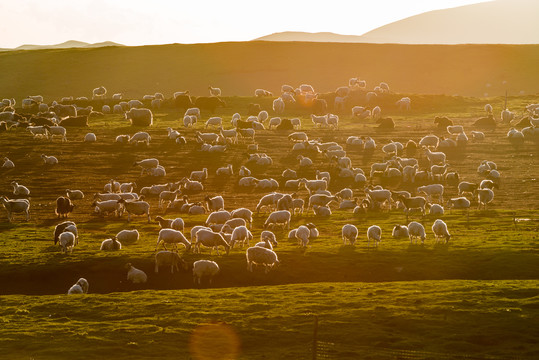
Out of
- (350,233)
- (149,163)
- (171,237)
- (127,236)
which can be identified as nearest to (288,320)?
(171,237)

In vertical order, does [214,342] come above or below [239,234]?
below

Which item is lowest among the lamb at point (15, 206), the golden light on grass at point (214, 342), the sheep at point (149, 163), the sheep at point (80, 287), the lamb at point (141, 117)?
the golden light on grass at point (214, 342)

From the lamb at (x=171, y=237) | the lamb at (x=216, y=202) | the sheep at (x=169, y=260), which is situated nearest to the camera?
the sheep at (x=169, y=260)

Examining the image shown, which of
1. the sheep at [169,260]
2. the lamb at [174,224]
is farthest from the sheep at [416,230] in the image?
the lamb at [174,224]

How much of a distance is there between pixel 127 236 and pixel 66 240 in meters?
3.23

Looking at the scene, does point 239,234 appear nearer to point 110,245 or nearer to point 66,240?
point 110,245

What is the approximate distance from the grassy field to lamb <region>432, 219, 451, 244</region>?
0.61 metres

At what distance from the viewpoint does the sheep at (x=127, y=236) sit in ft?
111

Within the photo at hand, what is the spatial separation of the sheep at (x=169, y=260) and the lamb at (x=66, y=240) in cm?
→ 470

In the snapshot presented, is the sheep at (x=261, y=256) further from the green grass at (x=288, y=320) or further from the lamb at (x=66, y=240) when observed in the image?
the lamb at (x=66, y=240)

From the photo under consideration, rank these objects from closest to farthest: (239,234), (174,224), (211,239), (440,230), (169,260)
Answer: (169,260) < (211,239) < (239,234) < (440,230) < (174,224)

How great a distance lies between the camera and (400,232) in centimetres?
3428

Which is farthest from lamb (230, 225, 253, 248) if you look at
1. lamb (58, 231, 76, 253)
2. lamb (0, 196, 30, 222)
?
lamb (0, 196, 30, 222)

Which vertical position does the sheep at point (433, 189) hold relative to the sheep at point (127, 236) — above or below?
above
